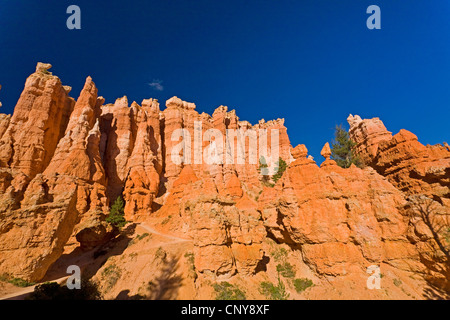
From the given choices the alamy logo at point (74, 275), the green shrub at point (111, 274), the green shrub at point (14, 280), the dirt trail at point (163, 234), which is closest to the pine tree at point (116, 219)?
the dirt trail at point (163, 234)

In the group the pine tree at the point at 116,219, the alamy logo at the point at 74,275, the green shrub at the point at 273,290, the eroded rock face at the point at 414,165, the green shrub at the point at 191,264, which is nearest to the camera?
the green shrub at the point at 191,264

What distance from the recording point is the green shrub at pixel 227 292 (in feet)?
45.9

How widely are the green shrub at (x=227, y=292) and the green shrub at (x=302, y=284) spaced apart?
4.97 meters

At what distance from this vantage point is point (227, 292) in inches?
564

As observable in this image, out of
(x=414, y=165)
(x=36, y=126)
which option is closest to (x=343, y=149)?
(x=414, y=165)

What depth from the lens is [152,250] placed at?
76.7 feet

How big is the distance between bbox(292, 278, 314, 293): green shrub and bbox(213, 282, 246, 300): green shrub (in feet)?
16.3

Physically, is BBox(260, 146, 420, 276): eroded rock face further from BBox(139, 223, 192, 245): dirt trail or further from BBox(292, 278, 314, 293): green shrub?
BBox(139, 223, 192, 245): dirt trail

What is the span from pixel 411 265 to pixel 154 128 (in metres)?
57.5

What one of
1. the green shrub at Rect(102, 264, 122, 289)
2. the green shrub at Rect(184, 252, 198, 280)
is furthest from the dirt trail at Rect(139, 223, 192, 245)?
the green shrub at Rect(184, 252, 198, 280)

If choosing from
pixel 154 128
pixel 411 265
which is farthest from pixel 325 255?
pixel 154 128

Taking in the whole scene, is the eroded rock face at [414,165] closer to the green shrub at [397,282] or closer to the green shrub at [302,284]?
the green shrub at [397,282]

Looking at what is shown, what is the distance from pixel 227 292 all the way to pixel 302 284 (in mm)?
6661
